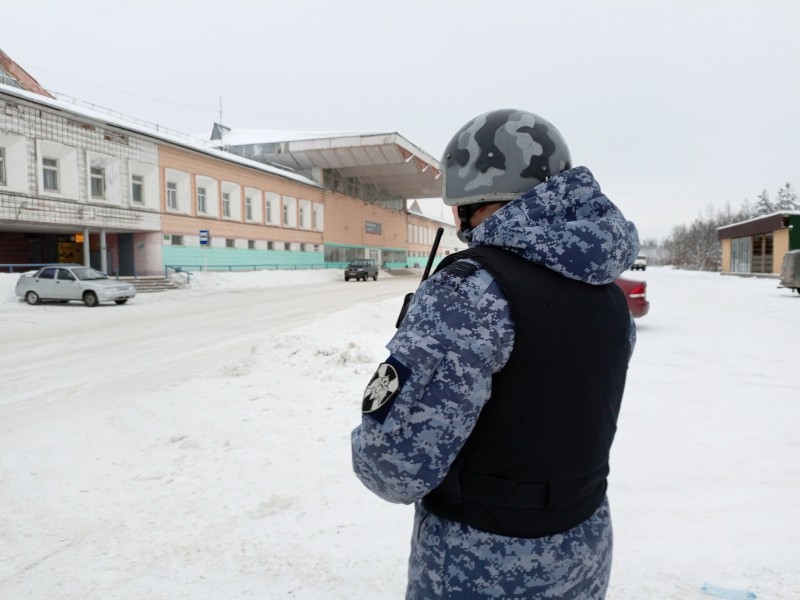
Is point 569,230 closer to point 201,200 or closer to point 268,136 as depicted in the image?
point 201,200

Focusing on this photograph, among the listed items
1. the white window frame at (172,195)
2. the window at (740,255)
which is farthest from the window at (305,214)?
the window at (740,255)

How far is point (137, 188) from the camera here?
28.9m

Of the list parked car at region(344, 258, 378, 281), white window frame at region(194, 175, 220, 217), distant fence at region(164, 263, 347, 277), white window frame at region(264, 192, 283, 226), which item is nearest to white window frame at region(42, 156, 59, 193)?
distant fence at region(164, 263, 347, 277)

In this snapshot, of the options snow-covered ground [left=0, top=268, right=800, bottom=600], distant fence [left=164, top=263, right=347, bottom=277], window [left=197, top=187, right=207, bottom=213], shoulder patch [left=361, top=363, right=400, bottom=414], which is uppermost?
window [left=197, top=187, right=207, bottom=213]

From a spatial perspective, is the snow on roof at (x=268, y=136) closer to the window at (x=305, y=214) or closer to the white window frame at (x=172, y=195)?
the window at (x=305, y=214)

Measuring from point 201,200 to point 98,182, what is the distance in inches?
288

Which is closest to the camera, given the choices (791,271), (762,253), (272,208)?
(791,271)

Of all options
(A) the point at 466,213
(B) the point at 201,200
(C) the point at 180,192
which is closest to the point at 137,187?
(C) the point at 180,192

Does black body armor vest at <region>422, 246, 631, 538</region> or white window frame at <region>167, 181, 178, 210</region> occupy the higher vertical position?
white window frame at <region>167, 181, 178, 210</region>

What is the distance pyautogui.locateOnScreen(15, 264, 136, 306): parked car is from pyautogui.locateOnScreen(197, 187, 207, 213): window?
15.2 metres

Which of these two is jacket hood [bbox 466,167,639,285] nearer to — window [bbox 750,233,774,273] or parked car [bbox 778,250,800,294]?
parked car [bbox 778,250,800,294]

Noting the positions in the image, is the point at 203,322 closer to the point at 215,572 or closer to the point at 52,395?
the point at 52,395

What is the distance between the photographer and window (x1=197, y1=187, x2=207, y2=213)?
108 ft

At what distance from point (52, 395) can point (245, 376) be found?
2338 millimetres
